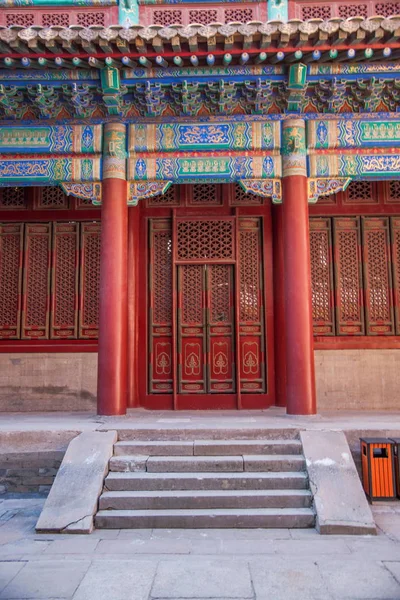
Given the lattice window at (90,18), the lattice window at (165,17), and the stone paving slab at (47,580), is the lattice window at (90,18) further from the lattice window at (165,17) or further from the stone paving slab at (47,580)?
the stone paving slab at (47,580)

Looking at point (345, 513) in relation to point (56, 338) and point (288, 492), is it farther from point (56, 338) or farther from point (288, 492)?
point (56, 338)

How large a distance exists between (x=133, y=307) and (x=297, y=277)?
289 cm

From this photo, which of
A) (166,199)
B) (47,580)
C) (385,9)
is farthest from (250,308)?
(47,580)

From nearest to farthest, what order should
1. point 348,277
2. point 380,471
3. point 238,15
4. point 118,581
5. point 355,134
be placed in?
point 118,581, point 380,471, point 355,134, point 238,15, point 348,277

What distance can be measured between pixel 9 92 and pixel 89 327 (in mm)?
3782

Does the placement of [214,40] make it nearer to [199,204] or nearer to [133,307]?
[199,204]

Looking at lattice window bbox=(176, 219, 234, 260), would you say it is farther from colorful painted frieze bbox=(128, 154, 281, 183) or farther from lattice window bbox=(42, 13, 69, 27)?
lattice window bbox=(42, 13, 69, 27)

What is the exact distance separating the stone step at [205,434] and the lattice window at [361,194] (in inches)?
185

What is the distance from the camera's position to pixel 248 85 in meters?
6.85

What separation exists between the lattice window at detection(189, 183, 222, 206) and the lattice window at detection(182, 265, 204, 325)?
45.7 inches

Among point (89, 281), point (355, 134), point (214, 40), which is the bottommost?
point (89, 281)

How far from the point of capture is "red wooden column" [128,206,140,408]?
26.9ft

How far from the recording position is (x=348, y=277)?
28.1ft

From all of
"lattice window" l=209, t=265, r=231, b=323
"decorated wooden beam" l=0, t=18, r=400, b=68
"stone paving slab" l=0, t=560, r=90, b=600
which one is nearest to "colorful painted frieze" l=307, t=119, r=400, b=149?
"decorated wooden beam" l=0, t=18, r=400, b=68
